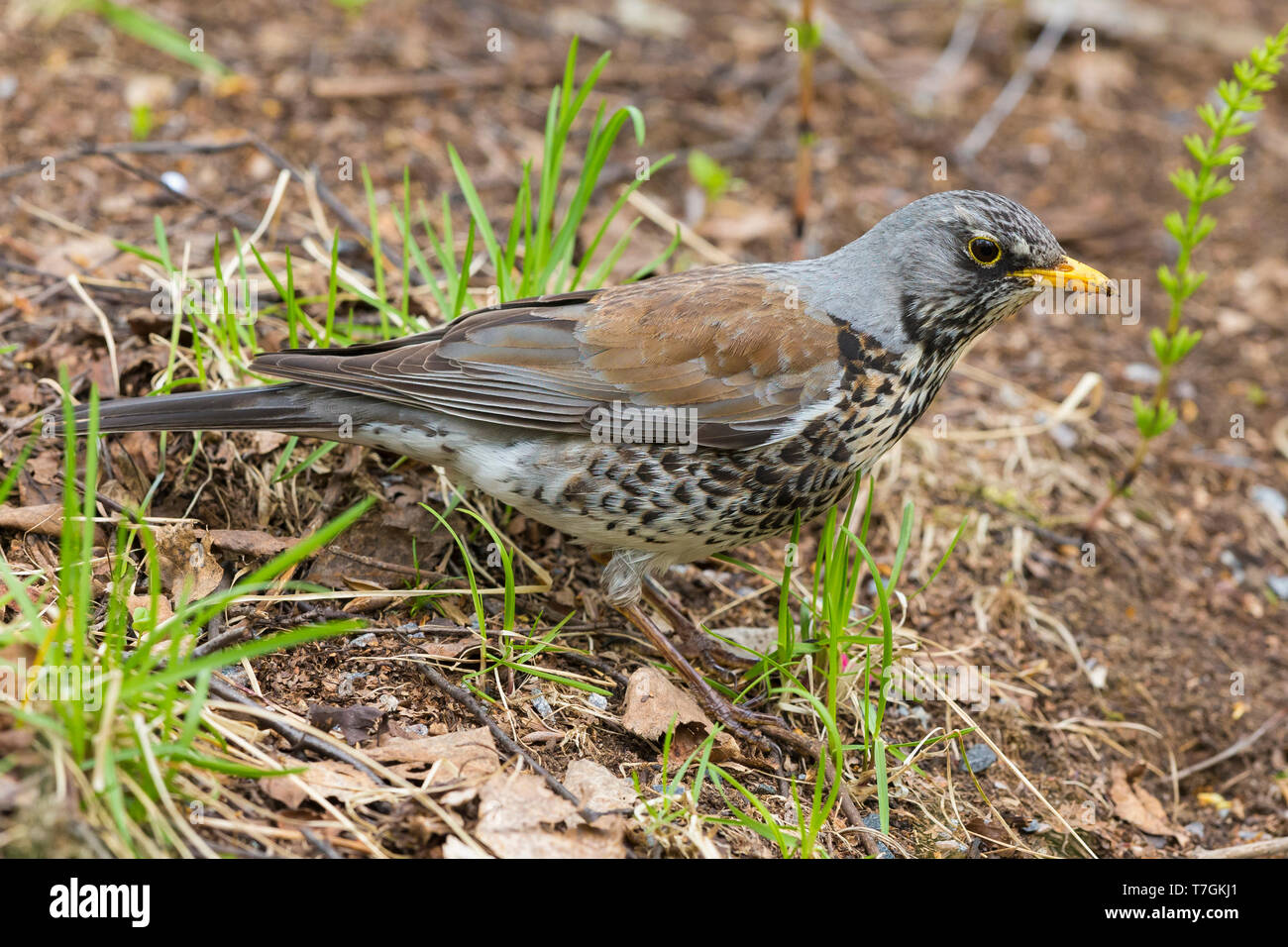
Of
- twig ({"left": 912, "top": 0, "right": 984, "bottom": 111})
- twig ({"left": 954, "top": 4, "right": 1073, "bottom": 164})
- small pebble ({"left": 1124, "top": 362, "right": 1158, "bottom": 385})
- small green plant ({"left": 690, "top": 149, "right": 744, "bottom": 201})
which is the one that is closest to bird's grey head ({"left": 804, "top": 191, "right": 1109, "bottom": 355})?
small green plant ({"left": 690, "top": 149, "right": 744, "bottom": 201})

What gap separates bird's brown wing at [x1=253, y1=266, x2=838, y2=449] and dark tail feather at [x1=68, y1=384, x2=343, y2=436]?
6.1 inches

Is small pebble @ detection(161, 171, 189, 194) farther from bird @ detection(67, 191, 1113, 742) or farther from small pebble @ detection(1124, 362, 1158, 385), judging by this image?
small pebble @ detection(1124, 362, 1158, 385)

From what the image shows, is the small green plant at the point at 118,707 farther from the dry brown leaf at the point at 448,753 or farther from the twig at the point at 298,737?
the dry brown leaf at the point at 448,753

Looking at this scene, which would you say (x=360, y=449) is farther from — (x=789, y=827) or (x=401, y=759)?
(x=789, y=827)

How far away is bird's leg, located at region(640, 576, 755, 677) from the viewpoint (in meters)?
4.56

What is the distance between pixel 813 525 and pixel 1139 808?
5.52 ft

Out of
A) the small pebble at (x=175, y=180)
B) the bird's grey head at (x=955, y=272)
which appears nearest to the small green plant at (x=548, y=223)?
the bird's grey head at (x=955, y=272)

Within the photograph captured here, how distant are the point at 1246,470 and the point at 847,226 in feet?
8.12

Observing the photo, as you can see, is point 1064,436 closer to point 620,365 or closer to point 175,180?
point 620,365

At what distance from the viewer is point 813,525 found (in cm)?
531

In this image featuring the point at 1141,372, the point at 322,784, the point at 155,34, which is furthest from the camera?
the point at 155,34

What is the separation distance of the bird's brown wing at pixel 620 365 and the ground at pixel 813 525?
25.0 inches

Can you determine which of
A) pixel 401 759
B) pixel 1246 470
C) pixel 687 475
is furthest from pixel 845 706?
pixel 1246 470

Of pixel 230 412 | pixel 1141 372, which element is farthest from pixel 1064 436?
pixel 230 412
